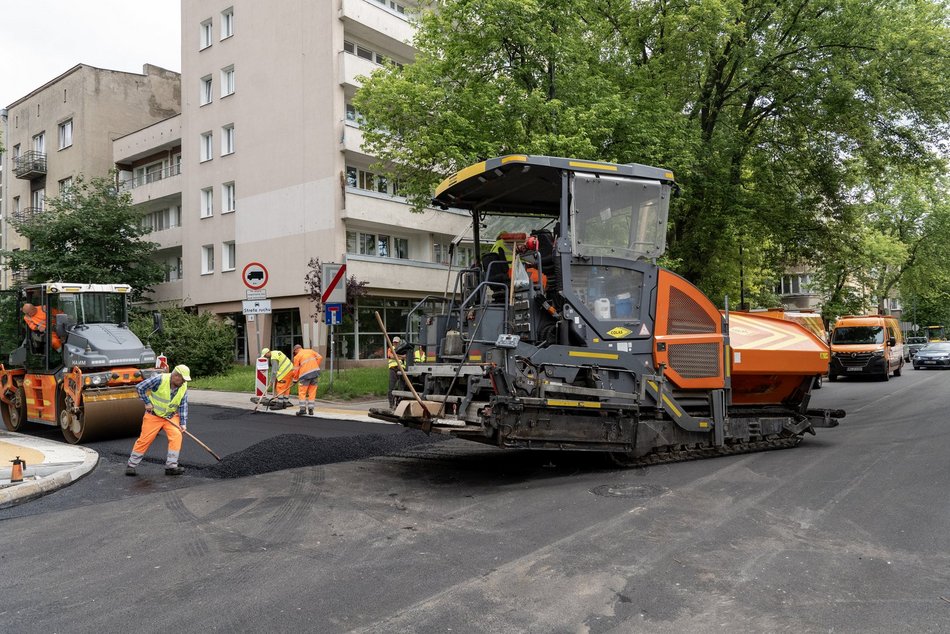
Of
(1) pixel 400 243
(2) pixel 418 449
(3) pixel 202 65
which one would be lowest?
(2) pixel 418 449

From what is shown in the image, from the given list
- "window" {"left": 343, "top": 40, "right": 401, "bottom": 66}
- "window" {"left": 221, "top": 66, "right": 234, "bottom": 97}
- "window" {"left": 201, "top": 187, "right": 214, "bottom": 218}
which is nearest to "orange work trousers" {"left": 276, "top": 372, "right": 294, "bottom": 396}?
"window" {"left": 343, "top": 40, "right": 401, "bottom": 66}

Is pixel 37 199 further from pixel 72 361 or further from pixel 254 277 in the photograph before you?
pixel 72 361

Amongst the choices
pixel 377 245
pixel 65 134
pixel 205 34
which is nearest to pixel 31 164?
pixel 65 134

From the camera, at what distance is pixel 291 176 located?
992 inches

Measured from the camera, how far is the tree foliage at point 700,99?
47.6ft

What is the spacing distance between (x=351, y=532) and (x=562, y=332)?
3.12m

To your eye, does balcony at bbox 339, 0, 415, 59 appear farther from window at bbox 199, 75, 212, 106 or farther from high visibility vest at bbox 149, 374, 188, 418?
high visibility vest at bbox 149, 374, 188, 418

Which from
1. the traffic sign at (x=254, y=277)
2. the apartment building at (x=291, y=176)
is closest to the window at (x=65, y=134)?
the apartment building at (x=291, y=176)

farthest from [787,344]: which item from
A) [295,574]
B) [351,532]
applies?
[295,574]

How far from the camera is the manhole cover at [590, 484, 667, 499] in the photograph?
21.5 ft

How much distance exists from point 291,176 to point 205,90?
732cm

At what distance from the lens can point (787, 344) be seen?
29.2ft

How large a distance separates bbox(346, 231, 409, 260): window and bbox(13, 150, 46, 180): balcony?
21.7m

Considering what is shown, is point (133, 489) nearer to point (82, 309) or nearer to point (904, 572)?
point (82, 309)
